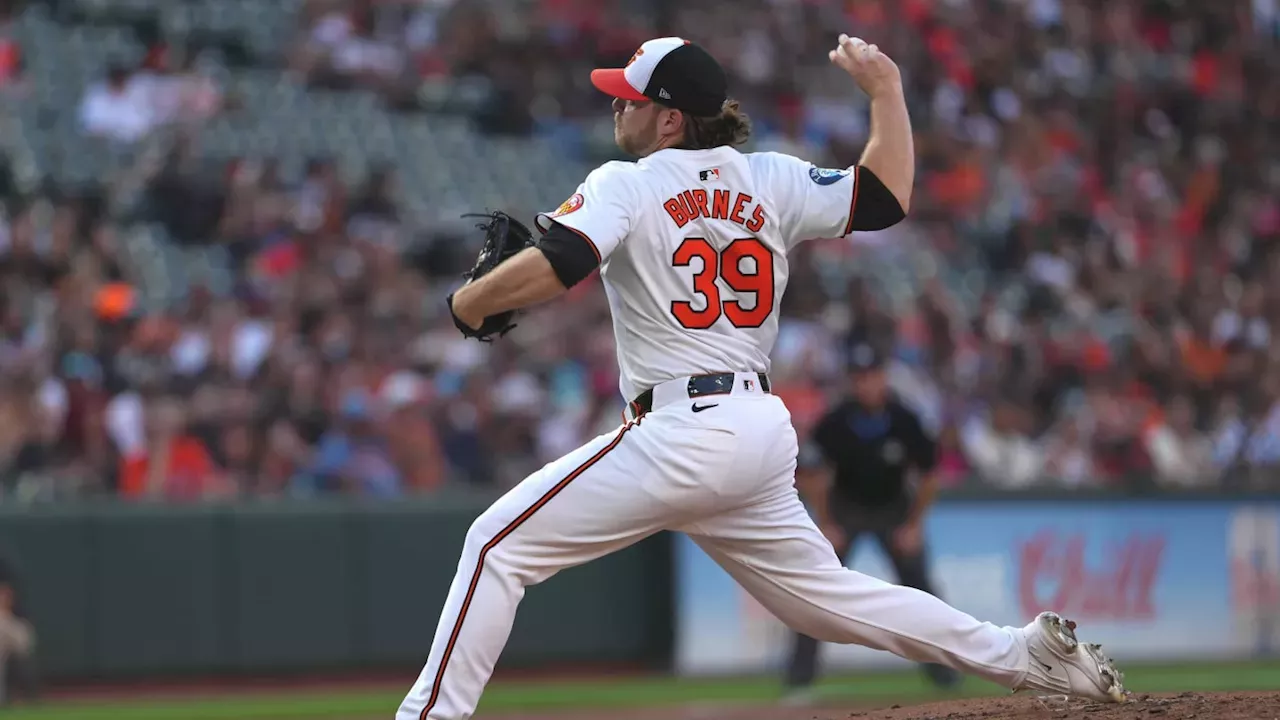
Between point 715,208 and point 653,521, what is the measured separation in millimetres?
880

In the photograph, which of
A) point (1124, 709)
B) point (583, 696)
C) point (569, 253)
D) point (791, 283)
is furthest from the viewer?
point (791, 283)

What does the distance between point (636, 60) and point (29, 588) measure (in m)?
7.37

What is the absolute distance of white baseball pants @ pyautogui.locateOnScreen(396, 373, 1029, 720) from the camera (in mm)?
4734

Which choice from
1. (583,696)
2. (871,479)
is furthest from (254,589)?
(871,479)

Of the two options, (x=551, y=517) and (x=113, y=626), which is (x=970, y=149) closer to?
(x=113, y=626)

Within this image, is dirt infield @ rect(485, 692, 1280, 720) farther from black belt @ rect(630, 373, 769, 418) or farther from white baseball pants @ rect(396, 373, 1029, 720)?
black belt @ rect(630, 373, 769, 418)

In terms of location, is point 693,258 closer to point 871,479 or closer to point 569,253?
point 569,253

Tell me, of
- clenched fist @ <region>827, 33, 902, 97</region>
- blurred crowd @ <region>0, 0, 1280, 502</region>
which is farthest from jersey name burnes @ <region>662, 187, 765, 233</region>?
blurred crowd @ <region>0, 0, 1280, 502</region>

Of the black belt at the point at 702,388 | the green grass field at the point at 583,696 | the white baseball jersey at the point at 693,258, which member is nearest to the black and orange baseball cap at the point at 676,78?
the white baseball jersey at the point at 693,258

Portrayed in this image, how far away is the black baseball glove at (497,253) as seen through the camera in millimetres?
4762

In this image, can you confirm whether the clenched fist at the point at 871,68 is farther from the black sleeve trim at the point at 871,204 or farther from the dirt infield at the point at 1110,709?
the dirt infield at the point at 1110,709

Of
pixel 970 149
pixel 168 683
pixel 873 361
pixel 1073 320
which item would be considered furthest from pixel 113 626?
pixel 970 149

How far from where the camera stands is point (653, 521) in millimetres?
4816

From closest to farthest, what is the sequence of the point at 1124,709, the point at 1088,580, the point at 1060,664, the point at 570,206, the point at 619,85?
the point at 570,206 → the point at 619,85 → the point at 1060,664 → the point at 1124,709 → the point at 1088,580
